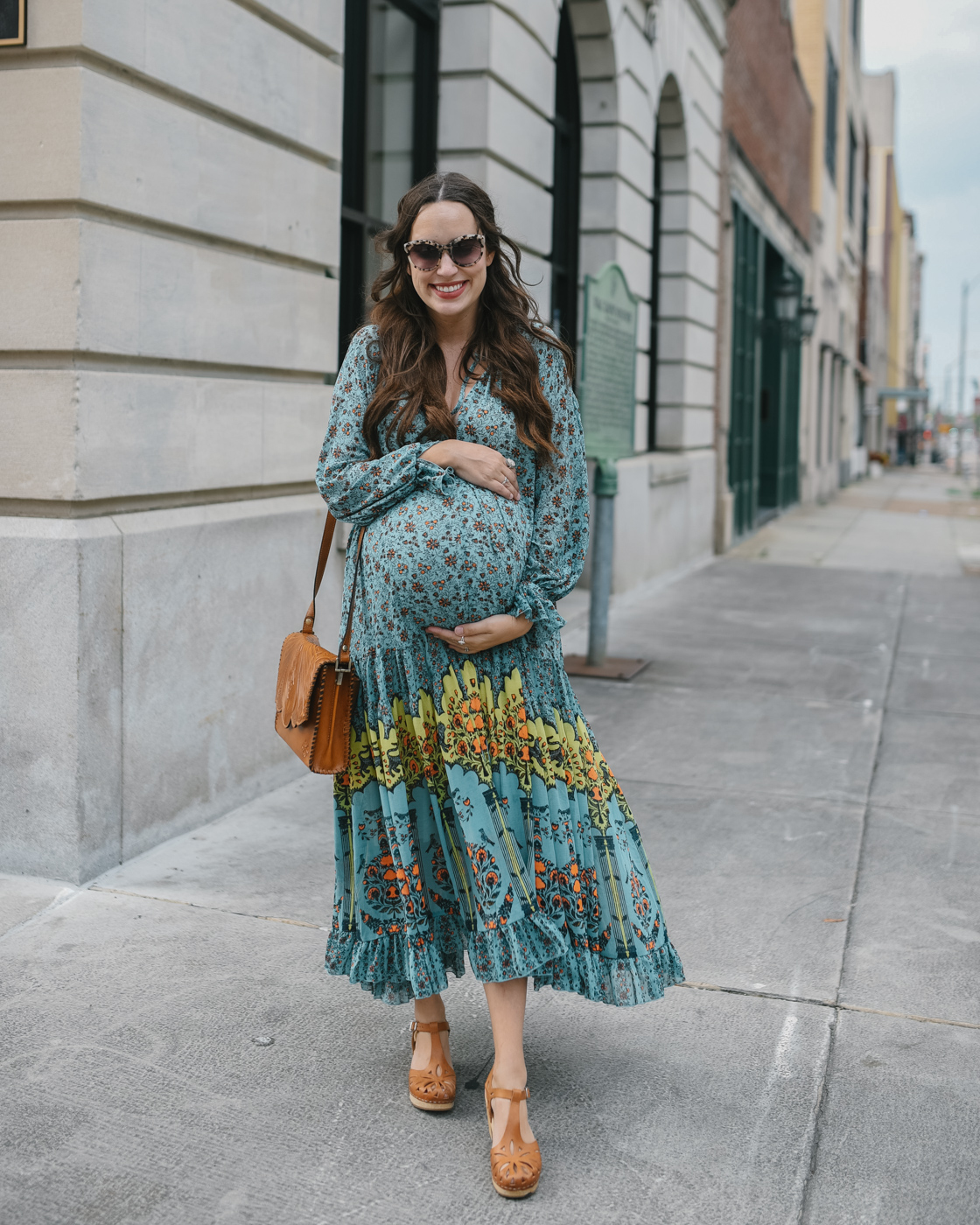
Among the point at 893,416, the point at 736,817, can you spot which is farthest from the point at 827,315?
the point at 893,416

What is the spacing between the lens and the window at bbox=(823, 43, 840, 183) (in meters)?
27.8

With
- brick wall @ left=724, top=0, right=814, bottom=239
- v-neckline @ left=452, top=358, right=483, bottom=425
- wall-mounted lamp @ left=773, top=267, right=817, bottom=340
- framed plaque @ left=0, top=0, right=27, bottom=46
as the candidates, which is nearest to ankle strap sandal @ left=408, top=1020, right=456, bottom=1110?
v-neckline @ left=452, top=358, right=483, bottom=425

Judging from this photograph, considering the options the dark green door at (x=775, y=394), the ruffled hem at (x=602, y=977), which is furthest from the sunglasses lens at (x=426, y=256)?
the dark green door at (x=775, y=394)

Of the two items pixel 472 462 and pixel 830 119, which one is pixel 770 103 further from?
pixel 472 462

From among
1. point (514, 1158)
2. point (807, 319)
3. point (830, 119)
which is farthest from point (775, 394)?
point (514, 1158)

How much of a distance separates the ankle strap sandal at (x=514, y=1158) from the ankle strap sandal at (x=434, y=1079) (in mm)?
201

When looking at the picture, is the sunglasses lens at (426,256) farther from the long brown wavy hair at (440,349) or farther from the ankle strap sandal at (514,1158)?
the ankle strap sandal at (514,1158)

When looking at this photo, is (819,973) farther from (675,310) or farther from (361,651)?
(675,310)

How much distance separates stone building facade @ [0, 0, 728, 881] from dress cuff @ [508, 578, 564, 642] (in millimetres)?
1818

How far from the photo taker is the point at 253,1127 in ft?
9.07

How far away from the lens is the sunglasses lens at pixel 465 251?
2.68 meters

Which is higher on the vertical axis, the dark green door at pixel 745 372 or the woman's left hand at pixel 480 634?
the dark green door at pixel 745 372

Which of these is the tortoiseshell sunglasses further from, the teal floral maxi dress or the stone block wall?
the stone block wall

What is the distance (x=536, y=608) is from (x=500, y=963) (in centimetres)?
72
